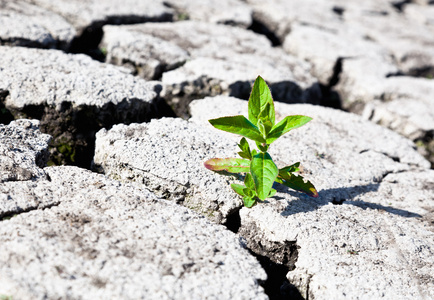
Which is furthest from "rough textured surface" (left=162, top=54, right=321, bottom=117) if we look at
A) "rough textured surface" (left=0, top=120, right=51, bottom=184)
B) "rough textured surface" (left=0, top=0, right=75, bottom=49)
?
"rough textured surface" (left=0, top=120, right=51, bottom=184)

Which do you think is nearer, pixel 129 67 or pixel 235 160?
pixel 235 160

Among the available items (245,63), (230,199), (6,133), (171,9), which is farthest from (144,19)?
(230,199)

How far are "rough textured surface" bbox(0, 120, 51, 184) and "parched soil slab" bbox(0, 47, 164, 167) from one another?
0.17 meters

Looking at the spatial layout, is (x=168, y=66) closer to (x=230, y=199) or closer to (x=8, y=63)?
(x=8, y=63)

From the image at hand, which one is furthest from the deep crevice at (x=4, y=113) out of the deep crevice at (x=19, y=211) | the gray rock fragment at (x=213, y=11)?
the gray rock fragment at (x=213, y=11)

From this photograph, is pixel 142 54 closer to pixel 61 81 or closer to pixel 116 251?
pixel 61 81

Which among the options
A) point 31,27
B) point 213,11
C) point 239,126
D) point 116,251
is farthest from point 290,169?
point 213,11

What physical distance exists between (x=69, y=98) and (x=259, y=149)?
3.24 ft

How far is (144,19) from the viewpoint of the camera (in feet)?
9.93

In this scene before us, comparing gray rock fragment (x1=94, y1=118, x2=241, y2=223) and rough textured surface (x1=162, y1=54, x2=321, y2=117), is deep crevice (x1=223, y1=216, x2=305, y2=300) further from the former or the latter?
rough textured surface (x1=162, y1=54, x2=321, y2=117)

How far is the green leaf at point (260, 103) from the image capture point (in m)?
1.48

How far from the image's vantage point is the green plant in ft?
4.64

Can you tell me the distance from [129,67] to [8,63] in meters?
0.70

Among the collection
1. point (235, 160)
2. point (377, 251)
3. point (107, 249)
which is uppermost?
point (235, 160)
